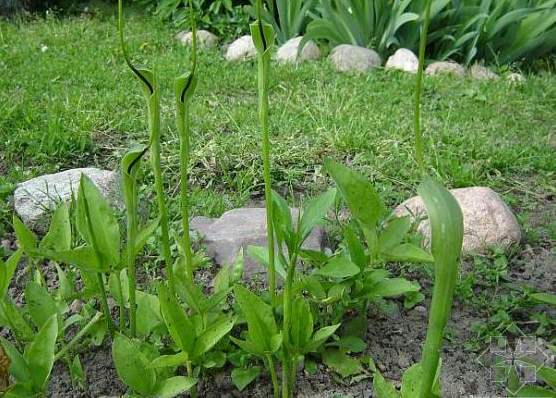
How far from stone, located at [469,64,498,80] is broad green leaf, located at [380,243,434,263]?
3.00m

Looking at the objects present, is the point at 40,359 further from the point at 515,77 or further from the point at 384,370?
the point at 515,77

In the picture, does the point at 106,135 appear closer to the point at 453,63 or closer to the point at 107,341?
the point at 107,341

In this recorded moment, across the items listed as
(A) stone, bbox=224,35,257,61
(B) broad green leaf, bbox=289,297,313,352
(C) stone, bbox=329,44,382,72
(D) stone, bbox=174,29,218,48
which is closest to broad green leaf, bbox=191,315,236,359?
(B) broad green leaf, bbox=289,297,313,352

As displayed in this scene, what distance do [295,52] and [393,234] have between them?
3.27 metres

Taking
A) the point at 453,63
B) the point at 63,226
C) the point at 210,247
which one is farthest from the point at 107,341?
the point at 453,63

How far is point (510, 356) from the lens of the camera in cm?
155

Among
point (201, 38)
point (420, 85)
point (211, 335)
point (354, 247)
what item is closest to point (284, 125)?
point (354, 247)

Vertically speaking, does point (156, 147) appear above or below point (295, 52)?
above

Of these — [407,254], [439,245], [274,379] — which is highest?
[439,245]

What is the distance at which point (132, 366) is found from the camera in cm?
121

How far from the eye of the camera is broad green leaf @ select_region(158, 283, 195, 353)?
3.95ft

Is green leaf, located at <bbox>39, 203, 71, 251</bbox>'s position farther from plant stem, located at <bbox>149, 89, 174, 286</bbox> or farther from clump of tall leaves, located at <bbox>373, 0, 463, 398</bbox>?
clump of tall leaves, located at <bbox>373, 0, 463, 398</bbox>

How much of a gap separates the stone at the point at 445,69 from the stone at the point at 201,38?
1.78 metres

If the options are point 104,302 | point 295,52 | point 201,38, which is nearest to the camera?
point 104,302
